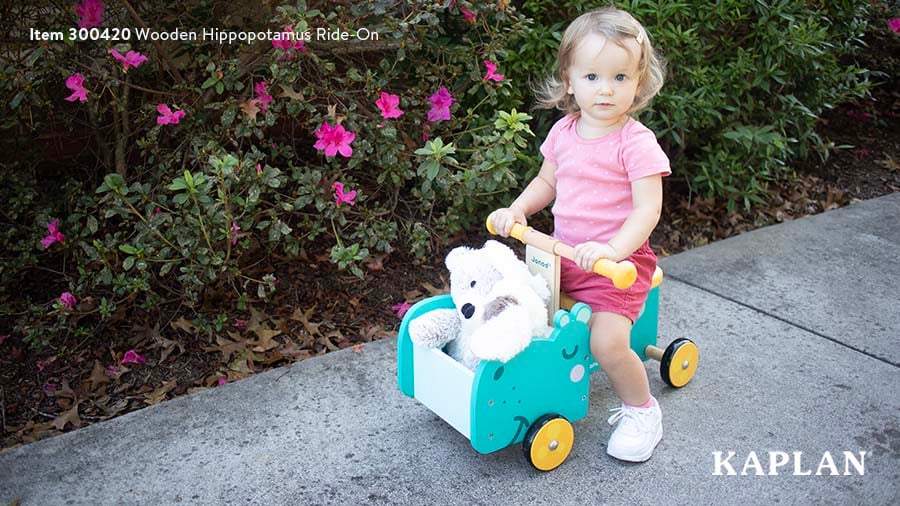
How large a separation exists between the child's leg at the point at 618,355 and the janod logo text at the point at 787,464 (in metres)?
0.31

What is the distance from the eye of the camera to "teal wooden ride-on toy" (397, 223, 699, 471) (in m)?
2.46

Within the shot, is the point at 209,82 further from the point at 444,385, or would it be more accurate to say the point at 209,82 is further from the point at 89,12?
the point at 444,385

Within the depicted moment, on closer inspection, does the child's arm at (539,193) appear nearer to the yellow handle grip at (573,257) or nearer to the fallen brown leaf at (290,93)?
the yellow handle grip at (573,257)

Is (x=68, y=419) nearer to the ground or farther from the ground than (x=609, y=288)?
nearer to the ground

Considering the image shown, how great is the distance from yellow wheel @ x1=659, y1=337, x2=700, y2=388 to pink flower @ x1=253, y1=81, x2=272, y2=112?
173 cm

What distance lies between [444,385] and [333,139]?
3.79ft

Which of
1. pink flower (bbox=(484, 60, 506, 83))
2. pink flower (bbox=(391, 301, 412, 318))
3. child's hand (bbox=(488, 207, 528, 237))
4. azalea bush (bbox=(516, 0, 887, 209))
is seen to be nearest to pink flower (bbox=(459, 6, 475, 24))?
pink flower (bbox=(484, 60, 506, 83))

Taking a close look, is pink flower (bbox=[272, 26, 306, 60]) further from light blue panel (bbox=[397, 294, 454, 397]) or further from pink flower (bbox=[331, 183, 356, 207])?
light blue panel (bbox=[397, 294, 454, 397])

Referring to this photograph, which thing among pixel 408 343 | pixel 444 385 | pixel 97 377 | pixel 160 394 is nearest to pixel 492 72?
pixel 408 343

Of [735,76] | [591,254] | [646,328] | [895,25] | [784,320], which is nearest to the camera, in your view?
[591,254]

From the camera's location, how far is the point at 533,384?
100 inches

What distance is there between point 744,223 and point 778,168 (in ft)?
1.15

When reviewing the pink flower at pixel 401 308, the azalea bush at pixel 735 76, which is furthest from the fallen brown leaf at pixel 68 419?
the azalea bush at pixel 735 76

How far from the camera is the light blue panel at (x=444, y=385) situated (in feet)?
8.25
